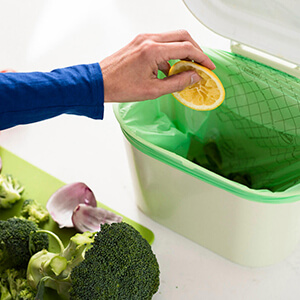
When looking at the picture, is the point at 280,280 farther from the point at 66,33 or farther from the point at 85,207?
the point at 66,33

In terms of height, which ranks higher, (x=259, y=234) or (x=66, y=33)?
(x=66, y=33)

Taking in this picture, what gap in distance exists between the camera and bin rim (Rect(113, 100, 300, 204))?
1009 mm

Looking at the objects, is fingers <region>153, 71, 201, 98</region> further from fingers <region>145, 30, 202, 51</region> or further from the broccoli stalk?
the broccoli stalk

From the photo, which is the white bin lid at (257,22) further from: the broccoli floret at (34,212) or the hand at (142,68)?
the broccoli floret at (34,212)

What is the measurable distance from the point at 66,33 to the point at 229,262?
3.50ft

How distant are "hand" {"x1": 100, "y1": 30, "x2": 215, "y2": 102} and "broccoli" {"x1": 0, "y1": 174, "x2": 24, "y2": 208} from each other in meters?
0.52

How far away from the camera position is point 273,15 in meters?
1.06

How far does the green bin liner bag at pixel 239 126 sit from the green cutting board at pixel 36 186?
258 mm

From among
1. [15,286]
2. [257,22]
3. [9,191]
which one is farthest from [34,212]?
[257,22]

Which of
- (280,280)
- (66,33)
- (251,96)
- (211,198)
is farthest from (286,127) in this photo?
(66,33)

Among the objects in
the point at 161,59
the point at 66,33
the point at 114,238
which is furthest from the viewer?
the point at 66,33

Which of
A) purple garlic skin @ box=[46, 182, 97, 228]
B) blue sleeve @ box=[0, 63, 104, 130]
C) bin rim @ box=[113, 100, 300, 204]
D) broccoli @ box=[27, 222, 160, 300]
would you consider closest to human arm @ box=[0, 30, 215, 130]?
blue sleeve @ box=[0, 63, 104, 130]

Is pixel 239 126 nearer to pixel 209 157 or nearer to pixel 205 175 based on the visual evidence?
pixel 209 157

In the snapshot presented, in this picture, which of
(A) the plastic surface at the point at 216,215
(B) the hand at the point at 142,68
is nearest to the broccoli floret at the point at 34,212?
(A) the plastic surface at the point at 216,215
